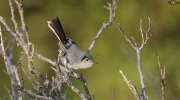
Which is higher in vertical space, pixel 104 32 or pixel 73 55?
pixel 104 32

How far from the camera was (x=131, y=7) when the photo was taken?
10805 millimetres

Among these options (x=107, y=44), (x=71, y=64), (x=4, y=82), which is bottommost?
(x=71, y=64)

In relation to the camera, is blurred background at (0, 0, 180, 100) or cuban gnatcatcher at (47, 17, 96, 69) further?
blurred background at (0, 0, 180, 100)

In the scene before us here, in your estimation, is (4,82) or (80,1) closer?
(4,82)

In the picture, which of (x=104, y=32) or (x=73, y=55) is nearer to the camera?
(x=73, y=55)

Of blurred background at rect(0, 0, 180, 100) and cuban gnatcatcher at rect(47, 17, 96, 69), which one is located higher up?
blurred background at rect(0, 0, 180, 100)

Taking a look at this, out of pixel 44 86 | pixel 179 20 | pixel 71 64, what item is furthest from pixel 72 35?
pixel 44 86

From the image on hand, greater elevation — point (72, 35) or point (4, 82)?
point (72, 35)

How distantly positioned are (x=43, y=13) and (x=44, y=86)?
837 centimetres

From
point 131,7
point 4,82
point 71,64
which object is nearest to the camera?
point 71,64

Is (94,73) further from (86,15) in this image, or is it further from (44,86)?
(44,86)

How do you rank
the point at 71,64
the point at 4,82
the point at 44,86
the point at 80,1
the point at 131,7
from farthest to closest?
1. the point at 80,1
2. the point at 131,7
3. the point at 4,82
4. the point at 71,64
5. the point at 44,86

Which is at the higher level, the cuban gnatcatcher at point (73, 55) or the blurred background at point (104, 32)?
the blurred background at point (104, 32)

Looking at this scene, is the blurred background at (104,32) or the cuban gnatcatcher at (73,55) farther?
the blurred background at (104,32)
